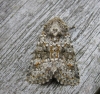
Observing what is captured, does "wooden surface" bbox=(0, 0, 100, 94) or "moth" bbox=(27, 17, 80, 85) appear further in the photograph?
"moth" bbox=(27, 17, 80, 85)

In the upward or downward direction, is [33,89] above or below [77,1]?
below

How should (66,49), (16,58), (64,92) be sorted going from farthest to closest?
(66,49)
(16,58)
(64,92)

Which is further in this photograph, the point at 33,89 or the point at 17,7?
the point at 17,7

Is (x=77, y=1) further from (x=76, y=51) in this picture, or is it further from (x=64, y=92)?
(x=64, y=92)

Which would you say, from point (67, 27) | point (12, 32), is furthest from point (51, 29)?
point (12, 32)
